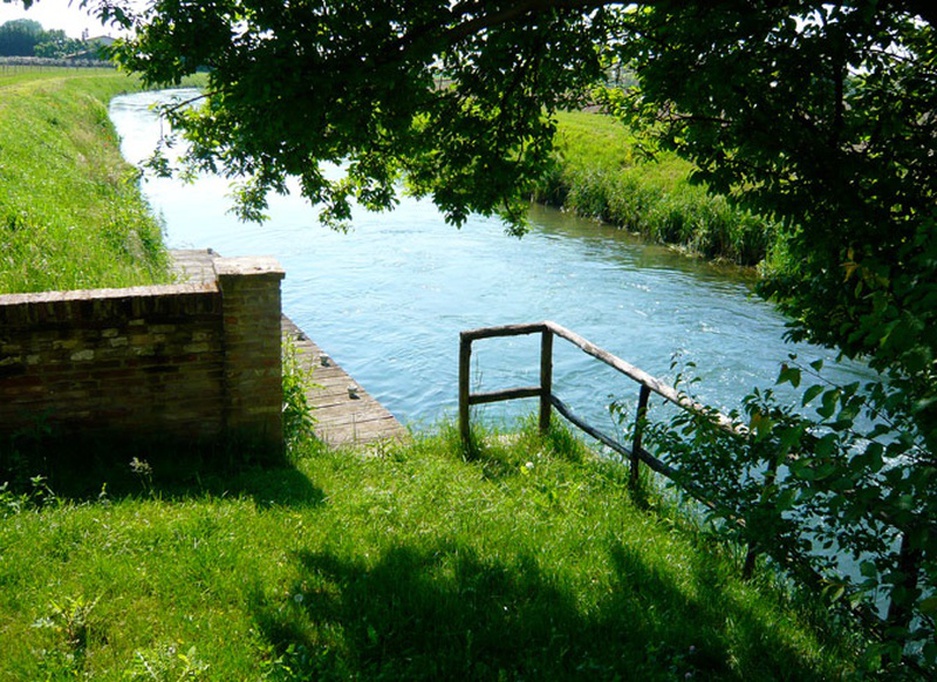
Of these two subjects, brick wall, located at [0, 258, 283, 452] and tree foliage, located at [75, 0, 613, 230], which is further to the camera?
brick wall, located at [0, 258, 283, 452]

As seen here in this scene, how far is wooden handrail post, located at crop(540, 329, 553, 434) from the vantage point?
288 inches

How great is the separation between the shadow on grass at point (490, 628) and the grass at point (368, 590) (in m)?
0.01

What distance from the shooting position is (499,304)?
629 inches

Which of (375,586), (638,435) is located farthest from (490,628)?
(638,435)

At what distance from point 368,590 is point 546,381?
354 centimetres

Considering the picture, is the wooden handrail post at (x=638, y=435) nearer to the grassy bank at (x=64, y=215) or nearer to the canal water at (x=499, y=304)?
the canal water at (x=499, y=304)

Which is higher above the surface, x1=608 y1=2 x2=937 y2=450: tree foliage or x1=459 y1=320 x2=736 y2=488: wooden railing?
x1=608 y1=2 x2=937 y2=450: tree foliage

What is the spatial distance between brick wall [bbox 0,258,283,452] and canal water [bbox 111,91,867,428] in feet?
6.64

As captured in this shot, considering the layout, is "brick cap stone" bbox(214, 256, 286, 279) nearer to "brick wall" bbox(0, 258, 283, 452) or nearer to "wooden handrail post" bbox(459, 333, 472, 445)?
"brick wall" bbox(0, 258, 283, 452)

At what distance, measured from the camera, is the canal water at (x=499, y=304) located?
1194cm

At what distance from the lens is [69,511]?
4.96 meters

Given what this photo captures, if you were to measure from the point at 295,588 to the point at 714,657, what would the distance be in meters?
2.31

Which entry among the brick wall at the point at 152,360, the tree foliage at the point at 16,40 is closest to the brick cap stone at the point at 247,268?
the brick wall at the point at 152,360

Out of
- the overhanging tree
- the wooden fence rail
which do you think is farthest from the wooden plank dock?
the overhanging tree
